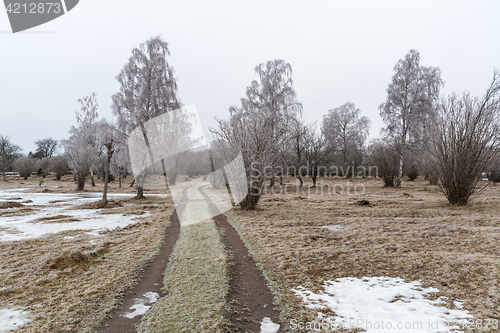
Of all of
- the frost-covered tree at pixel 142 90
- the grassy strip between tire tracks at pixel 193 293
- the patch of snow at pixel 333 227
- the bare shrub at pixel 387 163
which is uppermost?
the frost-covered tree at pixel 142 90

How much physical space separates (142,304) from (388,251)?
489 cm

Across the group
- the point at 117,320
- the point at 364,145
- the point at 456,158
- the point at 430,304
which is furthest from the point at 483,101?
the point at 364,145

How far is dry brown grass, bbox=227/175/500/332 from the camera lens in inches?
150

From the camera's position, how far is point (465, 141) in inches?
397

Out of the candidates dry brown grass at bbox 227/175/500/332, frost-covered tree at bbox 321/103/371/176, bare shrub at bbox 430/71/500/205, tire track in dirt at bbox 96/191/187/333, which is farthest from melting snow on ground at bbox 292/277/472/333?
frost-covered tree at bbox 321/103/371/176

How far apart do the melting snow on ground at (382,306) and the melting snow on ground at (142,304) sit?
6.91 ft

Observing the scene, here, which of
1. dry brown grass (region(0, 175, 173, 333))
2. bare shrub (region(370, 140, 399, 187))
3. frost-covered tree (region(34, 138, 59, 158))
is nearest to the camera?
dry brown grass (region(0, 175, 173, 333))

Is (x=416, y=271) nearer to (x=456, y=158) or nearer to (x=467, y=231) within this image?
(x=467, y=231)

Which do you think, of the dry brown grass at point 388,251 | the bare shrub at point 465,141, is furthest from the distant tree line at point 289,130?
the dry brown grass at point 388,251

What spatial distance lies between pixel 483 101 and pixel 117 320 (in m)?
13.0

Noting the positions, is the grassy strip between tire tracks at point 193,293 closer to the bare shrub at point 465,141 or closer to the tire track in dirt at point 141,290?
the tire track in dirt at point 141,290

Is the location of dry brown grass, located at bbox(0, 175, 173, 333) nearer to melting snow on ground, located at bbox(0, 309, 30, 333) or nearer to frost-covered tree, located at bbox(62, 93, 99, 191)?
melting snow on ground, located at bbox(0, 309, 30, 333)

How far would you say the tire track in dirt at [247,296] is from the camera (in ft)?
10.5

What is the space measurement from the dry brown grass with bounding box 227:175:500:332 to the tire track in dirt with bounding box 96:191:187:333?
187 centimetres
